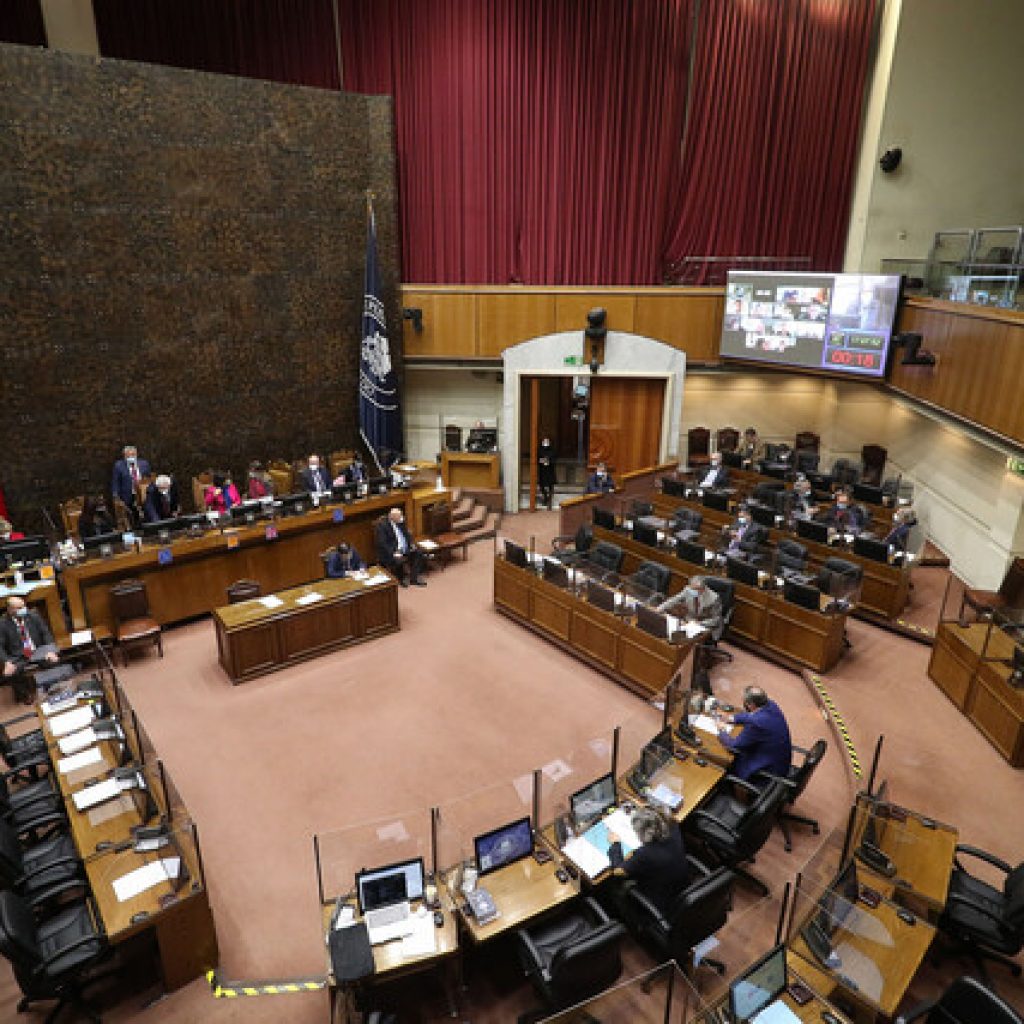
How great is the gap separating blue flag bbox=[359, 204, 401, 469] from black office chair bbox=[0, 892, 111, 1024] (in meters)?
10.1

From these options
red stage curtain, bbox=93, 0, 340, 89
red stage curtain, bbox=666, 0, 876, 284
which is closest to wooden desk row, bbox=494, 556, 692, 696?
red stage curtain, bbox=666, 0, 876, 284

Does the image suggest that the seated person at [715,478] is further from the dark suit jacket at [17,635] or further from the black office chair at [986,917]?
the dark suit jacket at [17,635]

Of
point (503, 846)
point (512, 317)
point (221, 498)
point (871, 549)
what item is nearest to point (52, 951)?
point (503, 846)

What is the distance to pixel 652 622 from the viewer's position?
27.3 feet

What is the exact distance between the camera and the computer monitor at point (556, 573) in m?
9.52

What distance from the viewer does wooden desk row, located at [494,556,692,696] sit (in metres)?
8.27

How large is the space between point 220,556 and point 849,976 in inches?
343

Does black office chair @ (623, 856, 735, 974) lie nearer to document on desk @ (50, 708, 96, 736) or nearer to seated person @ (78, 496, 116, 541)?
document on desk @ (50, 708, 96, 736)

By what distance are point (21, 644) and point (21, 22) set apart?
35.7 feet

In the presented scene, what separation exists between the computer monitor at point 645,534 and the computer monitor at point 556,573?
6.17ft

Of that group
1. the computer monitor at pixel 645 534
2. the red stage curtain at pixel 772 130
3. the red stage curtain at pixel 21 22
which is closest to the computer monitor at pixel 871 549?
the computer monitor at pixel 645 534

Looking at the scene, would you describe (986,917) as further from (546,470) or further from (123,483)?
(123,483)

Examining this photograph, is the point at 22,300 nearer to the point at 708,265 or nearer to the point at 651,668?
the point at 651,668

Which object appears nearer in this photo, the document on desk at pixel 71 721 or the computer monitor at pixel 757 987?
the computer monitor at pixel 757 987
